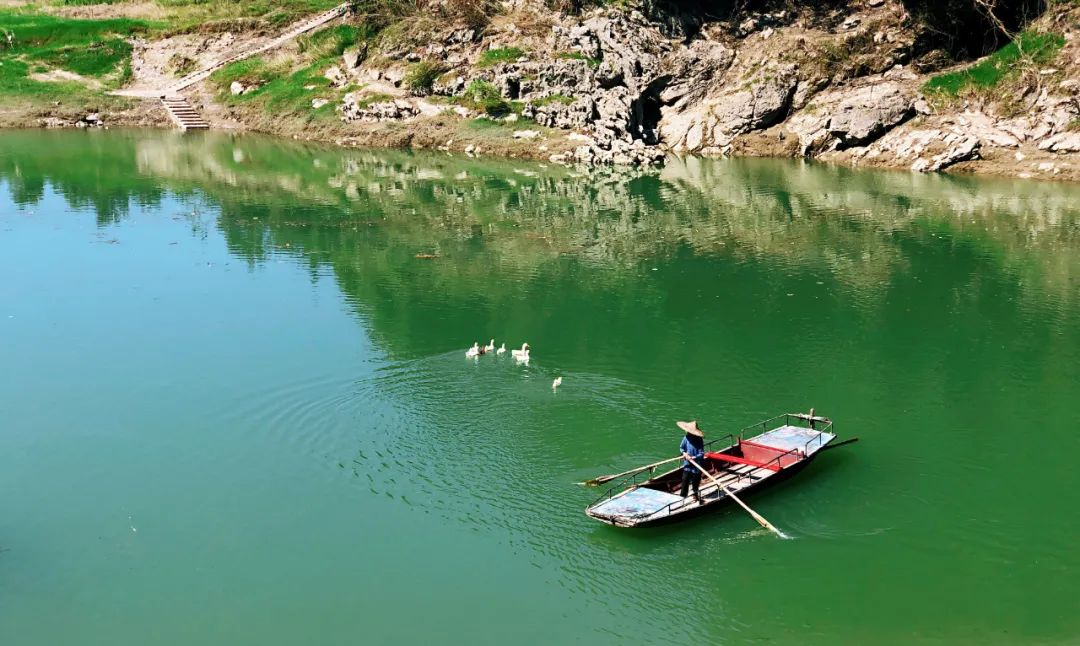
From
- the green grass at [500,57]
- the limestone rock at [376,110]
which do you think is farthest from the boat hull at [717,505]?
the limestone rock at [376,110]

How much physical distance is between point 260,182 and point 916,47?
43.7 metres

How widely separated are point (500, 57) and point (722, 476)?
56.9 metres

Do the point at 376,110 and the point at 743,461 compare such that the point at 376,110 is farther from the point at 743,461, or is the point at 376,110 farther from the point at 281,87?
the point at 743,461

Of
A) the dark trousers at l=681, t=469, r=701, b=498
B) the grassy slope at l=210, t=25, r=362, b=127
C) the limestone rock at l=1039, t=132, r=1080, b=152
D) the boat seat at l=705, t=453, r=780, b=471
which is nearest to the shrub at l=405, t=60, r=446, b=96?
the grassy slope at l=210, t=25, r=362, b=127

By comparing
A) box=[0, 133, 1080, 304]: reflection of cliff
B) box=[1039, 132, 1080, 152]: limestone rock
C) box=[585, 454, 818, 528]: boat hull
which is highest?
box=[1039, 132, 1080, 152]: limestone rock

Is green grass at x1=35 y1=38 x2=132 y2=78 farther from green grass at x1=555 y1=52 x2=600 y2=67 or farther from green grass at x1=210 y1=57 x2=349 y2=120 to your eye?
green grass at x1=555 y1=52 x2=600 y2=67

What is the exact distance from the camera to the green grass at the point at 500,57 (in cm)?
7175

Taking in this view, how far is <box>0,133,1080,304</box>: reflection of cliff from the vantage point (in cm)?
4025

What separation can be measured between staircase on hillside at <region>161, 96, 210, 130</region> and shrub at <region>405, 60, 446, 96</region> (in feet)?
61.0

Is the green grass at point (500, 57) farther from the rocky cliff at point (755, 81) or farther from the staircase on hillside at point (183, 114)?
the staircase on hillside at point (183, 114)

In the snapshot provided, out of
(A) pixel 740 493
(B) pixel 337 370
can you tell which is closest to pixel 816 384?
(A) pixel 740 493

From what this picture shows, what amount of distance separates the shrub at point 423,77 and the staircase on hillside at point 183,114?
1859 cm

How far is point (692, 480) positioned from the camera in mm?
19094

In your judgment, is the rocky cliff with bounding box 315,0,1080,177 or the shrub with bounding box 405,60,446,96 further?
the shrub with bounding box 405,60,446,96
